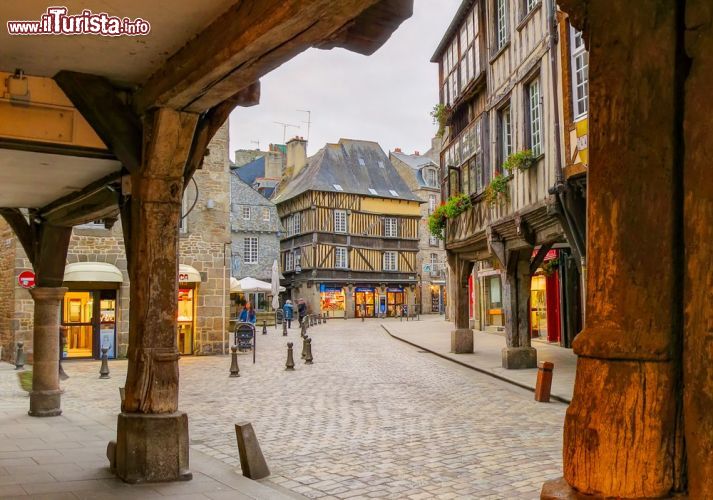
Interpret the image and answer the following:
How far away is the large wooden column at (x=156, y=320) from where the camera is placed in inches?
192

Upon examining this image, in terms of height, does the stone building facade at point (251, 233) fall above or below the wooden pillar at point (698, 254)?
above

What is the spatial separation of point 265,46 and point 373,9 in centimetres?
69

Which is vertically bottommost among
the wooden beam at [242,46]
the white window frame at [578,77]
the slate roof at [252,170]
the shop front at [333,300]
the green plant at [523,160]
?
the shop front at [333,300]

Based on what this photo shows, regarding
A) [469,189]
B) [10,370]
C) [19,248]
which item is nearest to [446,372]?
[469,189]

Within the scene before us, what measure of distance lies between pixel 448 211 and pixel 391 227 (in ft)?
98.0

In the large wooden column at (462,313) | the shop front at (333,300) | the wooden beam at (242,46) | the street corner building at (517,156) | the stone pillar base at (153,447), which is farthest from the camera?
the shop front at (333,300)

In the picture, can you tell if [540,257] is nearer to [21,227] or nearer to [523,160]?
[523,160]

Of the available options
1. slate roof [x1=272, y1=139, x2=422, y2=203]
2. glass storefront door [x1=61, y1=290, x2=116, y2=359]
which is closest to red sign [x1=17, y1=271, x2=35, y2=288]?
glass storefront door [x1=61, y1=290, x2=116, y2=359]

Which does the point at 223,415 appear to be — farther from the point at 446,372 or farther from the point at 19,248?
the point at 19,248

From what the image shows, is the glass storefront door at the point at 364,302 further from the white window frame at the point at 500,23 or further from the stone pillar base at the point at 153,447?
the stone pillar base at the point at 153,447

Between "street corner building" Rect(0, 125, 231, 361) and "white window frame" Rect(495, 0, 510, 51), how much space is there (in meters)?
7.98

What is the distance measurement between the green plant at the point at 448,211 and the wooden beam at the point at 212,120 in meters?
10.9

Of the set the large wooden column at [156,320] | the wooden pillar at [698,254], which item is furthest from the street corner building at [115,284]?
the wooden pillar at [698,254]

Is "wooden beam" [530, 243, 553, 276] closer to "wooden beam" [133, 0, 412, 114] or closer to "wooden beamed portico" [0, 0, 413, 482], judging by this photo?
"wooden beamed portico" [0, 0, 413, 482]
